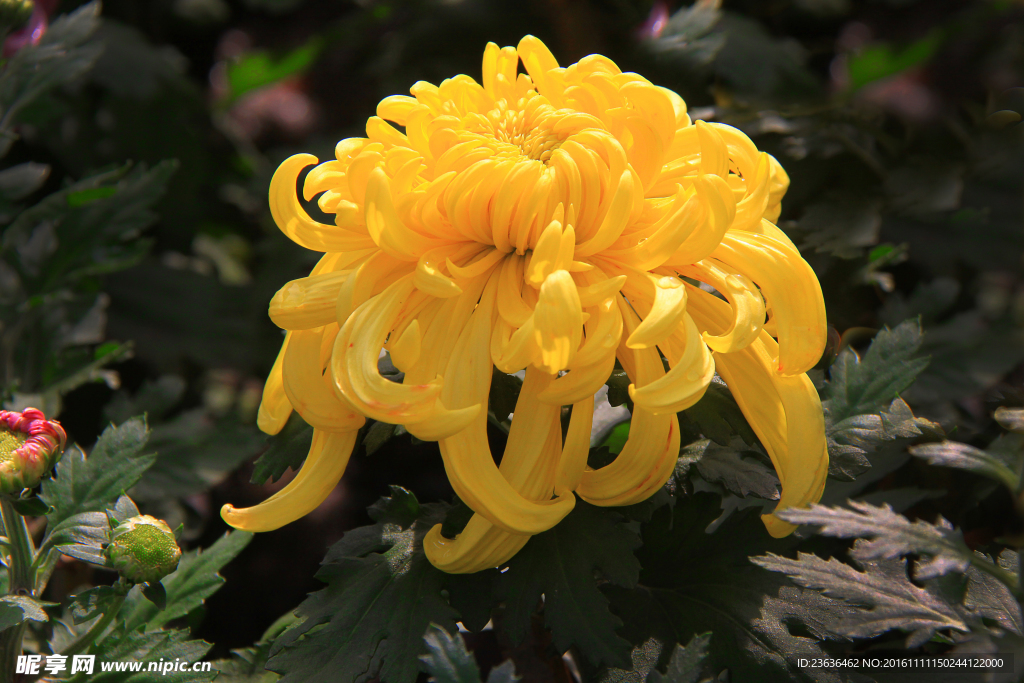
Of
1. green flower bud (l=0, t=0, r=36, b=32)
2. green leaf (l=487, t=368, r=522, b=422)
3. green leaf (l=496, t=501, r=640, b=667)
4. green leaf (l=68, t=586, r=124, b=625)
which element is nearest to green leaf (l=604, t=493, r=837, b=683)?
green leaf (l=496, t=501, r=640, b=667)

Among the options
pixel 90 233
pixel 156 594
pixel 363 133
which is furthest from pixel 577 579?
pixel 363 133

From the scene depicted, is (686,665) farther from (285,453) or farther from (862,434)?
(285,453)

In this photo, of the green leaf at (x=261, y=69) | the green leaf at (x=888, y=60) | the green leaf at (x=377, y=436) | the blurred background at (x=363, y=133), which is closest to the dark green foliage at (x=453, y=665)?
the green leaf at (x=377, y=436)

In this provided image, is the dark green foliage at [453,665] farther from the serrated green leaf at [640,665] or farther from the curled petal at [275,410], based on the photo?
the curled petal at [275,410]

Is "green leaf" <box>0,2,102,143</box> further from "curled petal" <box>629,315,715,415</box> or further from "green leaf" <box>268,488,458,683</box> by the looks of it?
"curled petal" <box>629,315,715,415</box>

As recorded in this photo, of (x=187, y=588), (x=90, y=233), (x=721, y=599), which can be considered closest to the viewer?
(x=721, y=599)

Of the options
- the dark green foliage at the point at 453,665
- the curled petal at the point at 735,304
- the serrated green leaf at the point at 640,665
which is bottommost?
the serrated green leaf at the point at 640,665

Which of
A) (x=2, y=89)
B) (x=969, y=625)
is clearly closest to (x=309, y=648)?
(x=969, y=625)
